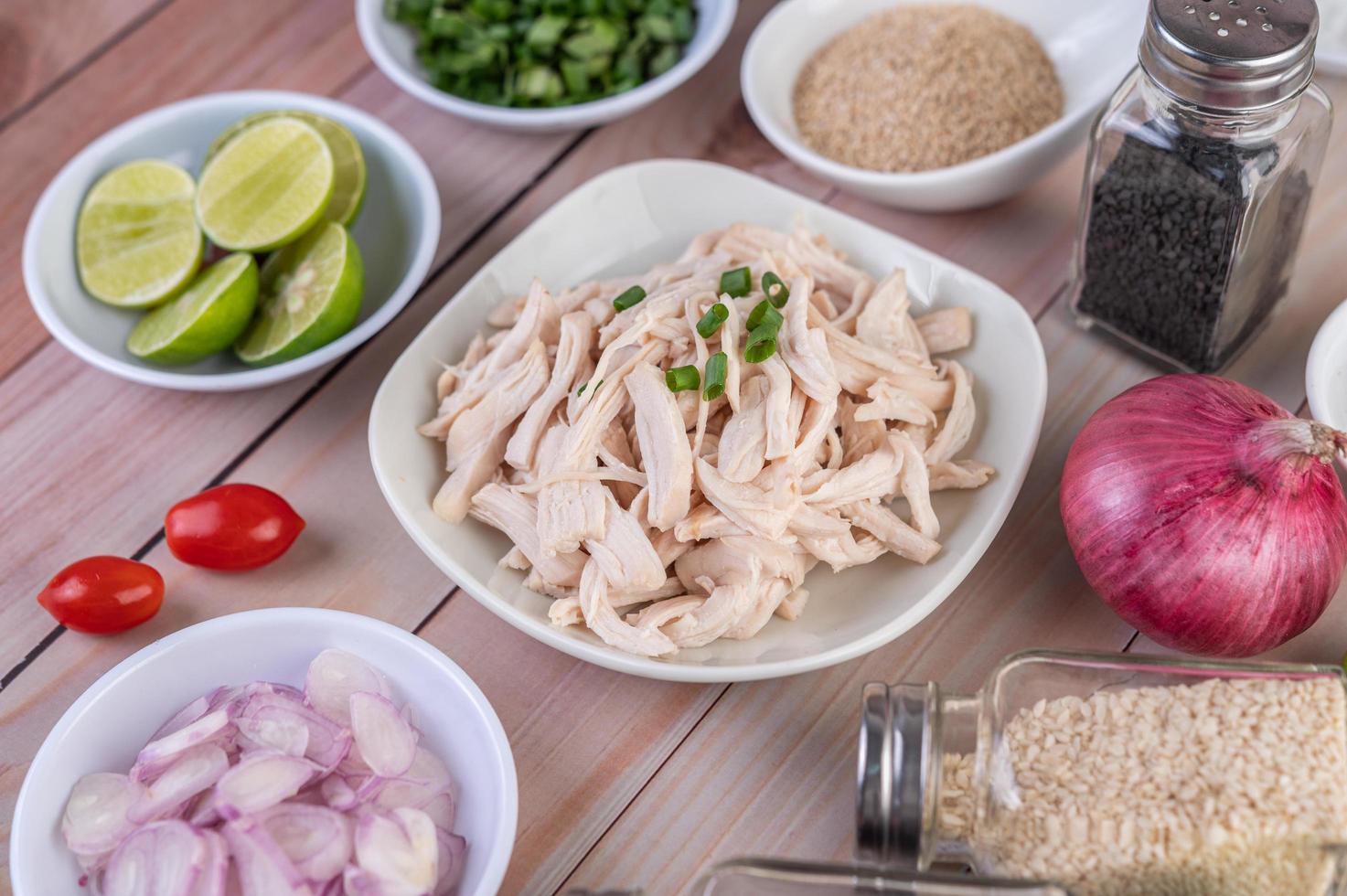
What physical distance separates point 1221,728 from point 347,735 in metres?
0.83

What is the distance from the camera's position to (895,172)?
1836mm

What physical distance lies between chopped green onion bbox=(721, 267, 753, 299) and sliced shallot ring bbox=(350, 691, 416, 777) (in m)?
0.63

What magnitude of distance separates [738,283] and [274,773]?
76 cm

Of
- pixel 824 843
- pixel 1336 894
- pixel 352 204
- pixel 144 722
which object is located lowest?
pixel 824 843

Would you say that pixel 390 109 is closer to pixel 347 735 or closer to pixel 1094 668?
pixel 347 735

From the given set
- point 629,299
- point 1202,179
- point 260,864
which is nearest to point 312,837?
point 260,864

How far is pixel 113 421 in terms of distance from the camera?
175cm

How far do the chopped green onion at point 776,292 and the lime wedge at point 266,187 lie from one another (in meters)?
0.64

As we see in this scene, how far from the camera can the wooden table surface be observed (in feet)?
4.51

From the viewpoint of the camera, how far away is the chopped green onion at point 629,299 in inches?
60.6

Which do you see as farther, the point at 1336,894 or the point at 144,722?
the point at 144,722

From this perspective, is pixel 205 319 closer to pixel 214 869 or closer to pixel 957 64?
pixel 214 869

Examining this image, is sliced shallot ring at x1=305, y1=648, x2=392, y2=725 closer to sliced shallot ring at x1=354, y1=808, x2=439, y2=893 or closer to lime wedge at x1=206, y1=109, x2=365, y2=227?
sliced shallot ring at x1=354, y1=808, x2=439, y2=893

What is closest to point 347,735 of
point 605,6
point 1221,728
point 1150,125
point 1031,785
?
point 1031,785
